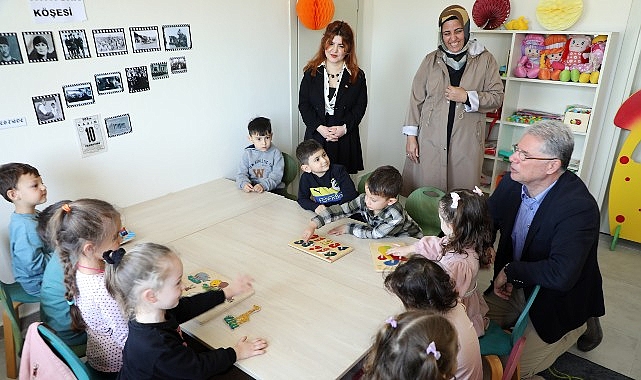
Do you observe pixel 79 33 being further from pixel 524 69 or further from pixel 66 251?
pixel 524 69

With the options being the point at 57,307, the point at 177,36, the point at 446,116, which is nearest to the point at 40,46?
the point at 177,36

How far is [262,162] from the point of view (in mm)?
3104

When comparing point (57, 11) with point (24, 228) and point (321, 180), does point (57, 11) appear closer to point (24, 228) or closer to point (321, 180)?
point (24, 228)

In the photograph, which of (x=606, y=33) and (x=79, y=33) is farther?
(x=606, y=33)

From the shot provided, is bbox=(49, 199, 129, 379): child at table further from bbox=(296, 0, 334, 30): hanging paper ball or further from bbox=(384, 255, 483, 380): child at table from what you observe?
bbox=(296, 0, 334, 30): hanging paper ball

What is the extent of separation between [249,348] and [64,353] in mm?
539

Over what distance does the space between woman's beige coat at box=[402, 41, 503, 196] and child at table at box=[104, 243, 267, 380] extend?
2202 millimetres

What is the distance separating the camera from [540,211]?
197 cm

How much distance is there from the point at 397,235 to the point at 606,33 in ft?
7.34

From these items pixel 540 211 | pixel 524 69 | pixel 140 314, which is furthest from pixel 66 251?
pixel 524 69

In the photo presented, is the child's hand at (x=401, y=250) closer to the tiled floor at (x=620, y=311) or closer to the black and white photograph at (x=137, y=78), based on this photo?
the tiled floor at (x=620, y=311)

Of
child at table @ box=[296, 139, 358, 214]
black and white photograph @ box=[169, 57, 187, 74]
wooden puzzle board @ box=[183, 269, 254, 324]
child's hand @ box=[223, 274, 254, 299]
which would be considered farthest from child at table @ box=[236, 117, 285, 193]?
child's hand @ box=[223, 274, 254, 299]

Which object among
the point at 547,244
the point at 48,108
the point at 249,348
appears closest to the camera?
the point at 249,348

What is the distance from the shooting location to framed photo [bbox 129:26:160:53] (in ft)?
8.44
